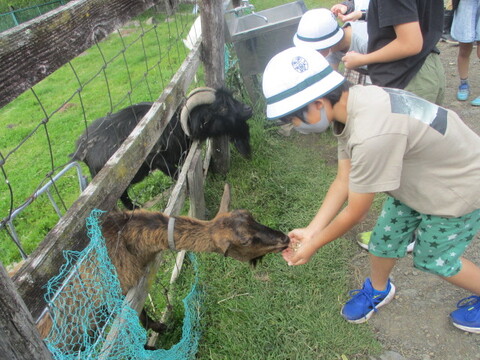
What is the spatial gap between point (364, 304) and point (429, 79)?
1772 millimetres

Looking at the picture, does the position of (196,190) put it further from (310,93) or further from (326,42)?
(310,93)

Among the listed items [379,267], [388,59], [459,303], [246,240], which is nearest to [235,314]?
[246,240]

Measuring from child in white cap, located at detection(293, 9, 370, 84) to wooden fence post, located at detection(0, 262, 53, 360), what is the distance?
2992 mm

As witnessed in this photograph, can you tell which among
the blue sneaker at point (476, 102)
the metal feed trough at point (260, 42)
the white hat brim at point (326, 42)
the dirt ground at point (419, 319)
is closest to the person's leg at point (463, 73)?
the blue sneaker at point (476, 102)

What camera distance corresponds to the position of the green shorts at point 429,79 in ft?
9.56

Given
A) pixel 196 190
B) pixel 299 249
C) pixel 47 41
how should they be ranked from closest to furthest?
pixel 47 41, pixel 299 249, pixel 196 190

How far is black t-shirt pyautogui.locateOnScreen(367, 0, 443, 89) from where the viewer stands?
246 centimetres

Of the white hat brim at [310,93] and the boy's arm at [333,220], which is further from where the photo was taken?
the boy's arm at [333,220]

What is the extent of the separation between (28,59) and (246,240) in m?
1.70

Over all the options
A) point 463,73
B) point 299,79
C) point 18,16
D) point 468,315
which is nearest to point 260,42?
point 463,73

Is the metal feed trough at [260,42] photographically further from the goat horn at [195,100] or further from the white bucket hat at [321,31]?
the white bucket hat at [321,31]

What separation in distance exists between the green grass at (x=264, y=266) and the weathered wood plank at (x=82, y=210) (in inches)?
15.9

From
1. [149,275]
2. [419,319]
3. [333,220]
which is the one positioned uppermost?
[333,220]

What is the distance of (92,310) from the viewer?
84.2 inches
